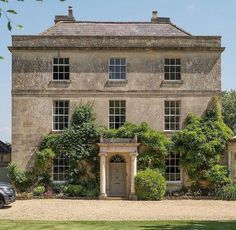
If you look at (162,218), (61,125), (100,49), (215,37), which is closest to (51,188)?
(61,125)

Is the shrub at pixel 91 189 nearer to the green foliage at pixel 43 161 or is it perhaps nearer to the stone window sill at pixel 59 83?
the green foliage at pixel 43 161

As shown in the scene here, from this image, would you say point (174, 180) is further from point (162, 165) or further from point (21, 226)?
point (21, 226)

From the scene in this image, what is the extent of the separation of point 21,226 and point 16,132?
13962mm

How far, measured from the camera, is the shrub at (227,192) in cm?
2622

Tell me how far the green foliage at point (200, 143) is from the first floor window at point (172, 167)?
2.10 ft

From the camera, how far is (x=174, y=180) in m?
28.7

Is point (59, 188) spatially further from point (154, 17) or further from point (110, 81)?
point (154, 17)

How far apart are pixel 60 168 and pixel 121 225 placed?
43.7 feet

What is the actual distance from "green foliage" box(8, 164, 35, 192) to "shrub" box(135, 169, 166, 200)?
653 cm

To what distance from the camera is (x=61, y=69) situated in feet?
96.0

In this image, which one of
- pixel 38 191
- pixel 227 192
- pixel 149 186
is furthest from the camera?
pixel 38 191

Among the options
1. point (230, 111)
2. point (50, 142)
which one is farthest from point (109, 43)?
point (230, 111)

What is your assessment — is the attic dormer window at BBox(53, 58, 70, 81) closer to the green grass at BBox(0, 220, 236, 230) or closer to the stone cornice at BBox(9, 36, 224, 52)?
the stone cornice at BBox(9, 36, 224, 52)

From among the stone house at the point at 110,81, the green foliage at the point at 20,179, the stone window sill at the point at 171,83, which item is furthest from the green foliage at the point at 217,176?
the green foliage at the point at 20,179
